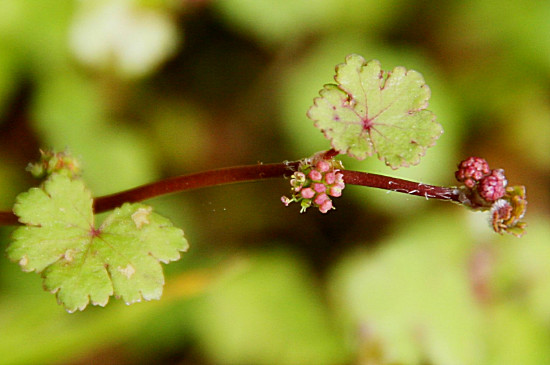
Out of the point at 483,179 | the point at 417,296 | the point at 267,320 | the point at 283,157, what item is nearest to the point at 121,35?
the point at 283,157

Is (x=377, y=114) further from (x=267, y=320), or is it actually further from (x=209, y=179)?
(x=267, y=320)

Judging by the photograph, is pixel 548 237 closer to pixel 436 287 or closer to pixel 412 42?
pixel 436 287

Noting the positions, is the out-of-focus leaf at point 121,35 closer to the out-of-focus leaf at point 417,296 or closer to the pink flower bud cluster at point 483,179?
the out-of-focus leaf at point 417,296

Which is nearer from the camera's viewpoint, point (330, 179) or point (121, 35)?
point (330, 179)

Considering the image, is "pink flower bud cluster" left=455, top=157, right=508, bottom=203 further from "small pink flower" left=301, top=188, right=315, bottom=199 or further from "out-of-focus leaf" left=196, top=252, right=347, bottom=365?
"out-of-focus leaf" left=196, top=252, right=347, bottom=365

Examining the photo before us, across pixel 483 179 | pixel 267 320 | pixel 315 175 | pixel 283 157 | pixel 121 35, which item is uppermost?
pixel 121 35

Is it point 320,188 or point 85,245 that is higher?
point 85,245

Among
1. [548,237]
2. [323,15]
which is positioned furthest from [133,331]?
[548,237]
